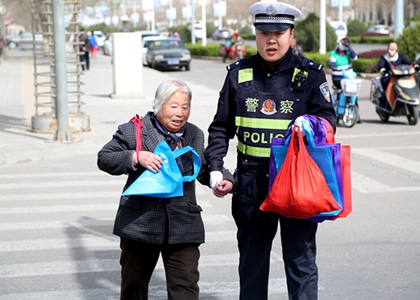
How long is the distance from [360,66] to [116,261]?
86.2 ft

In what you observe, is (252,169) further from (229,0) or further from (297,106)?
(229,0)

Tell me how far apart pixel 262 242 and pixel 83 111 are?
48.8 ft

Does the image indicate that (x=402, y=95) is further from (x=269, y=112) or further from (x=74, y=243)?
(x=269, y=112)

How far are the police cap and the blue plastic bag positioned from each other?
0.73 m

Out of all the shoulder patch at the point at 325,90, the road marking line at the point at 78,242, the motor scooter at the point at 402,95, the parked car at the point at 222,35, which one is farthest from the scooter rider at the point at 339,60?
the parked car at the point at 222,35

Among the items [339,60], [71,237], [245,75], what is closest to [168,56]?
[339,60]

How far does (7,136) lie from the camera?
1437 centimetres

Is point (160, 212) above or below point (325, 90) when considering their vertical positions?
below

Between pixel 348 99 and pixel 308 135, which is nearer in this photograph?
pixel 308 135

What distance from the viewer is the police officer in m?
4.26

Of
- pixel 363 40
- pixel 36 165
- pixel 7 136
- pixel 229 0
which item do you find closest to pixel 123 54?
pixel 7 136

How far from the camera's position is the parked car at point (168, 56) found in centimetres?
3716

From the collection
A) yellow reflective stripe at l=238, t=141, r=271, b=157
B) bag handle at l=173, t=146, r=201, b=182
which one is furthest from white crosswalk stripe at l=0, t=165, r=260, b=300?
yellow reflective stripe at l=238, t=141, r=271, b=157

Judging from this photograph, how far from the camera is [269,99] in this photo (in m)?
4.28
